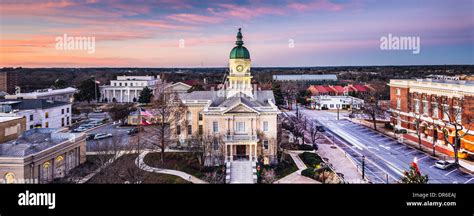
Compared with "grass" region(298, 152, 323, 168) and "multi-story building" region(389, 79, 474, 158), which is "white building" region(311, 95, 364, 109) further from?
"grass" region(298, 152, 323, 168)

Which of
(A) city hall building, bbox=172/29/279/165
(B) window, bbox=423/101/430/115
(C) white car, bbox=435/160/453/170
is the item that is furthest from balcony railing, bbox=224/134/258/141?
(B) window, bbox=423/101/430/115

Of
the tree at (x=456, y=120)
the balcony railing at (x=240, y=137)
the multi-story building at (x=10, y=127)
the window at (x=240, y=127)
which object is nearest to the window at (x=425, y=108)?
the tree at (x=456, y=120)

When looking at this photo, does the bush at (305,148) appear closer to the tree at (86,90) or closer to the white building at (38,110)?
the white building at (38,110)

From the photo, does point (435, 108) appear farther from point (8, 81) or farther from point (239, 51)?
point (8, 81)

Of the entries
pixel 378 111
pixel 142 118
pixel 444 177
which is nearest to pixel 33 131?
pixel 142 118

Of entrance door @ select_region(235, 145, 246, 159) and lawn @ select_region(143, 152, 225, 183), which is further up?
entrance door @ select_region(235, 145, 246, 159)
